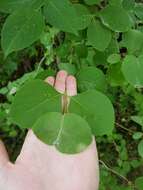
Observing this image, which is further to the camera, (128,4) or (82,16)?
(128,4)

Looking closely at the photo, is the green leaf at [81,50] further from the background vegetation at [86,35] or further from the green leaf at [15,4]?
the green leaf at [15,4]

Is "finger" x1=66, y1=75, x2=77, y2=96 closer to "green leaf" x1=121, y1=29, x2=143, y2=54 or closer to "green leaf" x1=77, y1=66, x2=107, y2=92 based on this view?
"green leaf" x1=77, y1=66, x2=107, y2=92

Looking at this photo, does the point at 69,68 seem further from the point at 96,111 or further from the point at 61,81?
the point at 96,111

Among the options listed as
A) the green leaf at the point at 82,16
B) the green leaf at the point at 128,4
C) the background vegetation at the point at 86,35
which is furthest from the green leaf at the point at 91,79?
the green leaf at the point at 128,4

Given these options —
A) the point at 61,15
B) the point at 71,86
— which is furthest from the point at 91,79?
the point at 61,15

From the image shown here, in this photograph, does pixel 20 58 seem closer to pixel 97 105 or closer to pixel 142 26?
pixel 142 26
